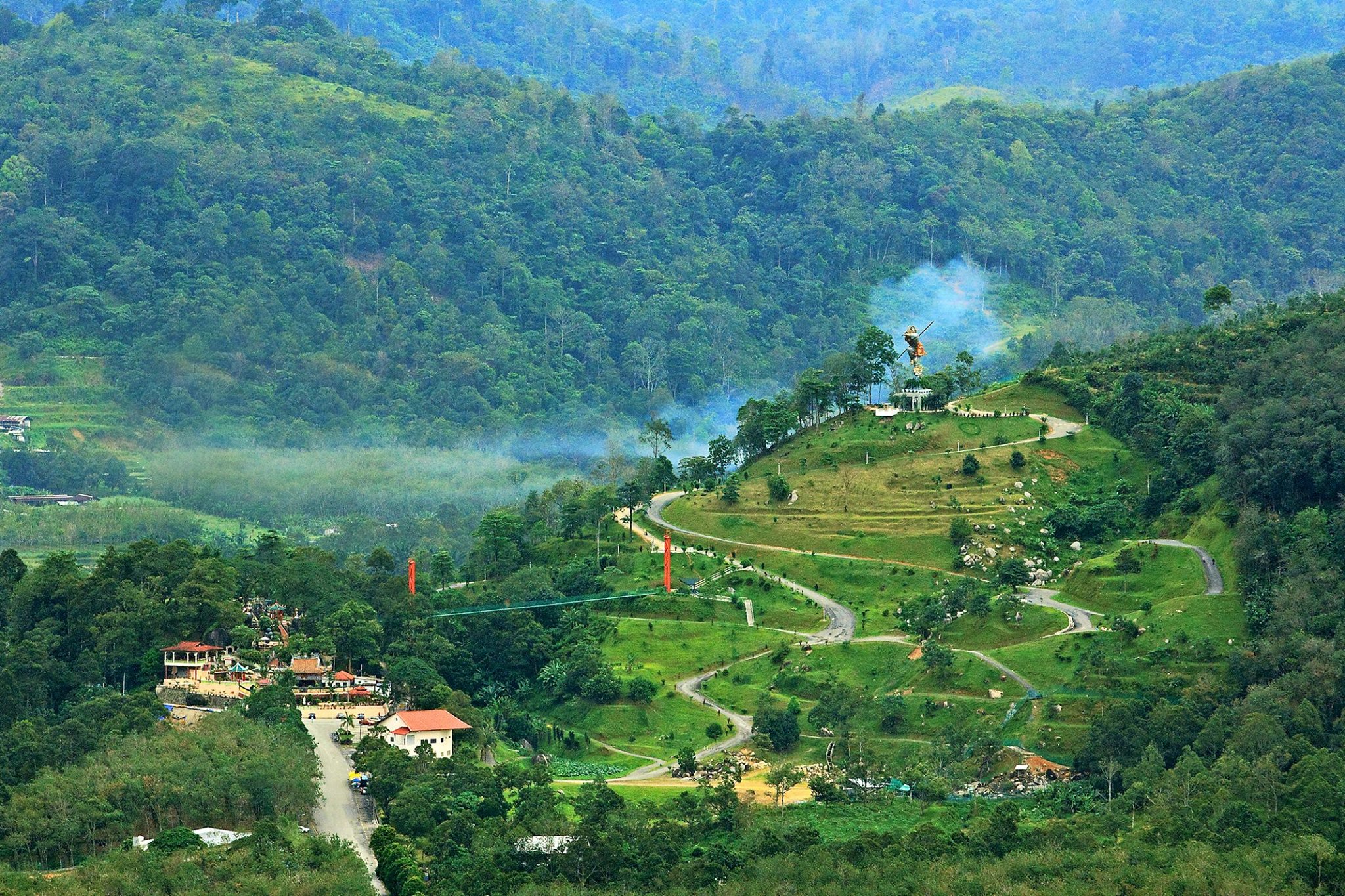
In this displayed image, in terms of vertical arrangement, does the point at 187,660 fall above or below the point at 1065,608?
below

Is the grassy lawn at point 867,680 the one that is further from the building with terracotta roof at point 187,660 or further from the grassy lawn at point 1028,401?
the grassy lawn at point 1028,401

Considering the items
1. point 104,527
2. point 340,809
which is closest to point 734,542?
point 340,809

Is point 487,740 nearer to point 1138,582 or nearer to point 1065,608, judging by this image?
point 1065,608

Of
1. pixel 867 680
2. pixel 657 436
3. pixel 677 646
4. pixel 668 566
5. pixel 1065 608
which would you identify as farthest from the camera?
pixel 657 436

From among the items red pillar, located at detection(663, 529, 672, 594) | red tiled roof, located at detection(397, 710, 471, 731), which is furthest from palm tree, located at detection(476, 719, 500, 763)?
red pillar, located at detection(663, 529, 672, 594)

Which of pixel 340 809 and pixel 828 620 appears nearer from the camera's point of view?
pixel 340 809

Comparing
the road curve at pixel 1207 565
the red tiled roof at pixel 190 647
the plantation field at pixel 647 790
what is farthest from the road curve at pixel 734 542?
the red tiled roof at pixel 190 647
